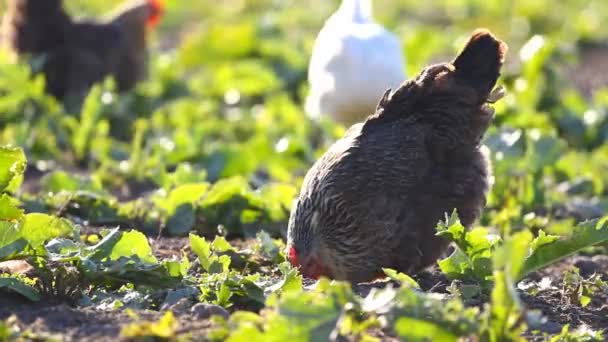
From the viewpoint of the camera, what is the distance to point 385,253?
4.87m

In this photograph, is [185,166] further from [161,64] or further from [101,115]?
[161,64]

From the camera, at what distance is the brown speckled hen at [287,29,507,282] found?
4773 millimetres

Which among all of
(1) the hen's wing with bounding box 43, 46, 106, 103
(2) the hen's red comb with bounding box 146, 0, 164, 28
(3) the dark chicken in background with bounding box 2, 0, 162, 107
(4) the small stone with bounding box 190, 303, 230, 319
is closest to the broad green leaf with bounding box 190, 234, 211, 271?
(4) the small stone with bounding box 190, 303, 230, 319

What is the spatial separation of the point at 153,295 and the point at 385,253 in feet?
3.86

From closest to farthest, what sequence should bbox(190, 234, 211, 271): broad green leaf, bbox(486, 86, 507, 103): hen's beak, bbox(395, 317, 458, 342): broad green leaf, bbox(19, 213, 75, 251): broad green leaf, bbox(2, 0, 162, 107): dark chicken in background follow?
bbox(395, 317, 458, 342): broad green leaf < bbox(19, 213, 75, 251): broad green leaf < bbox(190, 234, 211, 271): broad green leaf < bbox(486, 86, 507, 103): hen's beak < bbox(2, 0, 162, 107): dark chicken in background

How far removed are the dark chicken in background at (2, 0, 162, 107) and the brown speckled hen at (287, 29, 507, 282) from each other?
416cm

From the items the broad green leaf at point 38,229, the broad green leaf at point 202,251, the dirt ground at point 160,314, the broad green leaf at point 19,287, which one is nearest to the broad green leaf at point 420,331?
the dirt ground at point 160,314

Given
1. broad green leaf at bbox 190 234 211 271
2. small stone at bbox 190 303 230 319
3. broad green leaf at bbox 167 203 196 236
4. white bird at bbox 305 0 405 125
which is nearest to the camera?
small stone at bbox 190 303 230 319

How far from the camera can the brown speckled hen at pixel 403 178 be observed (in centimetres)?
477

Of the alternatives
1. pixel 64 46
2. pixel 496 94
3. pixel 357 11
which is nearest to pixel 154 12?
pixel 64 46

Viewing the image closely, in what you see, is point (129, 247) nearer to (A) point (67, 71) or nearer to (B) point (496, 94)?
(B) point (496, 94)

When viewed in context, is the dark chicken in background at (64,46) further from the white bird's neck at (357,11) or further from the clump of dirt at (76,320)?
the clump of dirt at (76,320)

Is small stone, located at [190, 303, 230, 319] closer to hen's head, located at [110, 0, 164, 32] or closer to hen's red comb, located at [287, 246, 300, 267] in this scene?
hen's red comb, located at [287, 246, 300, 267]

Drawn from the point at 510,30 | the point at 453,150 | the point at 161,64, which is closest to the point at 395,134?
the point at 453,150
